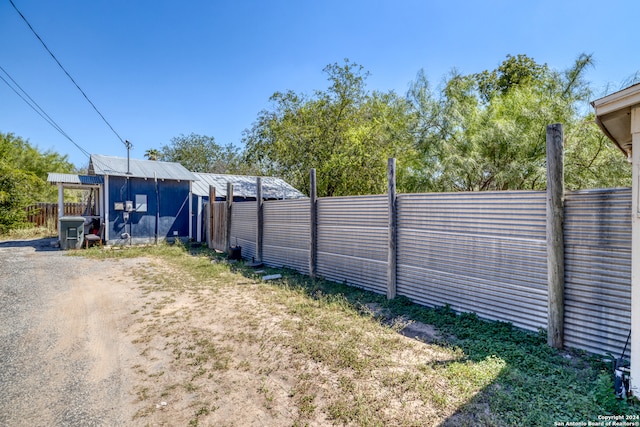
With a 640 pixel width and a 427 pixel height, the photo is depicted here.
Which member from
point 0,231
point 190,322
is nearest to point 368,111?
point 190,322

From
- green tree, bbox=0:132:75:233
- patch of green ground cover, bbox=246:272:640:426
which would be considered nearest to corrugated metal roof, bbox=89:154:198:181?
green tree, bbox=0:132:75:233

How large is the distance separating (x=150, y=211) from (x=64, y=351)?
9514 millimetres

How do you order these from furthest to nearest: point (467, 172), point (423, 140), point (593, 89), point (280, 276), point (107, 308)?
point (423, 140) → point (467, 172) → point (593, 89) → point (280, 276) → point (107, 308)

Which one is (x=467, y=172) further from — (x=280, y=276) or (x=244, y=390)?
(x=244, y=390)

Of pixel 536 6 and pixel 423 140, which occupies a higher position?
pixel 536 6

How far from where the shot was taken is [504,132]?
7.54 m

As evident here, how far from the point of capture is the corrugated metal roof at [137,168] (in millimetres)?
11178

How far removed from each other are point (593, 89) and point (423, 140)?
13.1ft

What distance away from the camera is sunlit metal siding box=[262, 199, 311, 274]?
695cm

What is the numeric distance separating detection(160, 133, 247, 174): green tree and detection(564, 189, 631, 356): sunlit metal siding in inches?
1067

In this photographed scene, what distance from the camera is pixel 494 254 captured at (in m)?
3.85

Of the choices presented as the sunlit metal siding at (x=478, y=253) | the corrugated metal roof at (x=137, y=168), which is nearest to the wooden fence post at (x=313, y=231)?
the sunlit metal siding at (x=478, y=253)

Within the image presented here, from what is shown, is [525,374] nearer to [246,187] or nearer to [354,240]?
[354,240]

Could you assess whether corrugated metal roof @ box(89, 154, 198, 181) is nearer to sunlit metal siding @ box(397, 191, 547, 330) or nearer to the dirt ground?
the dirt ground
